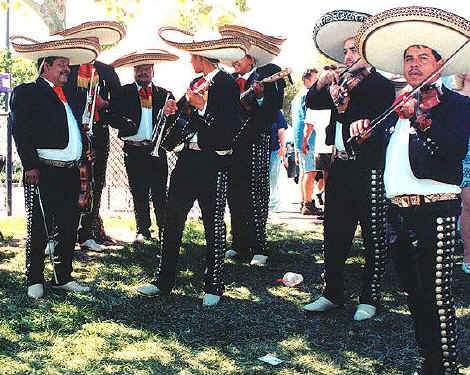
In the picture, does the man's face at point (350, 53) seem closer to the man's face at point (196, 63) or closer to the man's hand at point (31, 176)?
the man's face at point (196, 63)

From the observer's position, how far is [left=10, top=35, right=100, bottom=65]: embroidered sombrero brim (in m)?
5.26

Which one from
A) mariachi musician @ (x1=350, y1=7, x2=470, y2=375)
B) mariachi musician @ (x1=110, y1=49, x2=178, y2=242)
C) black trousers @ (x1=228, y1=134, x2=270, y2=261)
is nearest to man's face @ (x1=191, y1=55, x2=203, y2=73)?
black trousers @ (x1=228, y1=134, x2=270, y2=261)

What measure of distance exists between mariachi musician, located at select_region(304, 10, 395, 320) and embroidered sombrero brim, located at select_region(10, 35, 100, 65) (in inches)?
77.7

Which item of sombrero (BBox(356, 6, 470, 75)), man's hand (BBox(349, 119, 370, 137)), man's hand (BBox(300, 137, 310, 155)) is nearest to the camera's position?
sombrero (BBox(356, 6, 470, 75))

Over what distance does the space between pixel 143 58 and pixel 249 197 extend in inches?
77.7

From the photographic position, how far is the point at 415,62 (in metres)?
3.62

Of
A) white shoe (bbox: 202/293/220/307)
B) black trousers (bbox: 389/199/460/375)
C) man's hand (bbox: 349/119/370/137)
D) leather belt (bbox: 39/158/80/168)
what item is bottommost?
white shoe (bbox: 202/293/220/307)

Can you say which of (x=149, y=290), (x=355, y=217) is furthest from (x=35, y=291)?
(x=355, y=217)

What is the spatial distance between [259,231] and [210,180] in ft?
5.68

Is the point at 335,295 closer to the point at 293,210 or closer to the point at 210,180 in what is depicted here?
the point at 210,180

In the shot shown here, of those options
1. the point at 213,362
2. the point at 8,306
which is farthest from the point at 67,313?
the point at 213,362

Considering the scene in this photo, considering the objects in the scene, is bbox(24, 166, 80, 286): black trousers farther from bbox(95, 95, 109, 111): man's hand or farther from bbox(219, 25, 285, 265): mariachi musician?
bbox(219, 25, 285, 265): mariachi musician

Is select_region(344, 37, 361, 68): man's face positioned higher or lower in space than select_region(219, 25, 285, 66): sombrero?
lower

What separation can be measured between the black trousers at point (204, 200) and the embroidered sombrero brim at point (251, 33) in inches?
57.7
